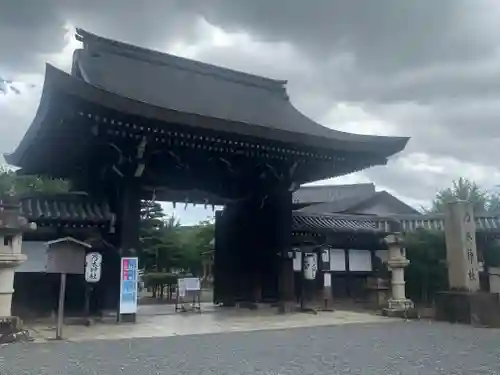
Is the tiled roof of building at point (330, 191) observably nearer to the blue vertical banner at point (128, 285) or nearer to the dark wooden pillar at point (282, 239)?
the dark wooden pillar at point (282, 239)

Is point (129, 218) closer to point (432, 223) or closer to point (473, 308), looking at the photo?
point (473, 308)

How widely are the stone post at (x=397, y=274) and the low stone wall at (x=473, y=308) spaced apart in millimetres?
1307

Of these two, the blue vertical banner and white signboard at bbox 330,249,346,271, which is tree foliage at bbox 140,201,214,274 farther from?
the blue vertical banner

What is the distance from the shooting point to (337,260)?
15180 millimetres

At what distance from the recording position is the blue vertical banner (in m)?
10.1

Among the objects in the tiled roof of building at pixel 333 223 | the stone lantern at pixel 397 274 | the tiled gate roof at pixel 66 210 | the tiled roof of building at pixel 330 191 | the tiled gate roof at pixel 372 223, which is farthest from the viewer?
the tiled roof of building at pixel 330 191

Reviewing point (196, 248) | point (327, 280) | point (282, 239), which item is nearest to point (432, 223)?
point (327, 280)

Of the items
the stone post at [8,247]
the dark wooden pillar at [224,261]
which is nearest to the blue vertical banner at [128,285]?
the stone post at [8,247]

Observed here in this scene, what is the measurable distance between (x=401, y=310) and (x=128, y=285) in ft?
21.9

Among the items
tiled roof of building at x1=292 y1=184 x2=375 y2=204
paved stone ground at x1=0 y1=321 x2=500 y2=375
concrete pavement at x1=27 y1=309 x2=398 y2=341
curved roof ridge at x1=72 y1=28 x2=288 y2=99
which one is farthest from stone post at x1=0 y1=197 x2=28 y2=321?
tiled roof of building at x1=292 y1=184 x2=375 y2=204

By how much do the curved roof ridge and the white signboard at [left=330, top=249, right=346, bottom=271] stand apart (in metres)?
5.54

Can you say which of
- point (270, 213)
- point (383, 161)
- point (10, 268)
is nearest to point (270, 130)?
point (270, 213)

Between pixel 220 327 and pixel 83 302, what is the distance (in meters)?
3.32

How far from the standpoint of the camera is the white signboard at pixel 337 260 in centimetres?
1505
